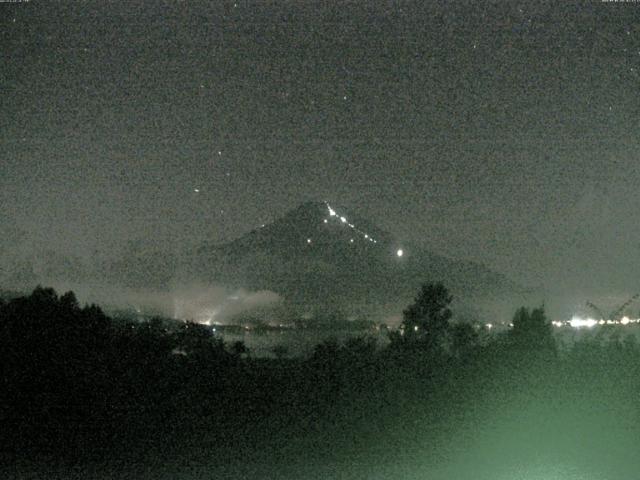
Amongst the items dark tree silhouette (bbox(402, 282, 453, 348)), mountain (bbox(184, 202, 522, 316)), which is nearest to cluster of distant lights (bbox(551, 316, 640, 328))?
dark tree silhouette (bbox(402, 282, 453, 348))

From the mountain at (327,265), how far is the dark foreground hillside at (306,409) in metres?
37.9

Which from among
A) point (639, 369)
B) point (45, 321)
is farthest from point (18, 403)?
point (639, 369)

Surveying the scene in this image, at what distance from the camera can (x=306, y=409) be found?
1339cm

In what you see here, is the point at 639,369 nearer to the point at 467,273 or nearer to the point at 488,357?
the point at 488,357

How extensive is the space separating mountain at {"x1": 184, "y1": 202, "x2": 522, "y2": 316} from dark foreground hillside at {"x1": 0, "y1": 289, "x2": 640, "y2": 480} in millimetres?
37862

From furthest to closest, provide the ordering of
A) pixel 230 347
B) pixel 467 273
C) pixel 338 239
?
pixel 338 239 → pixel 467 273 → pixel 230 347

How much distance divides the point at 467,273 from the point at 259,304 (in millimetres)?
16758

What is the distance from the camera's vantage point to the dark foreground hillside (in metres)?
11.4

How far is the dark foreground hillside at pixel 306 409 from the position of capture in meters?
11.4

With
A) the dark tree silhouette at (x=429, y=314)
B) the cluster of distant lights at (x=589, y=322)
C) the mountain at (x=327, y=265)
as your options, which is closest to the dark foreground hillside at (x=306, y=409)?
the cluster of distant lights at (x=589, y=322)

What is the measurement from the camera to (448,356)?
1586cm

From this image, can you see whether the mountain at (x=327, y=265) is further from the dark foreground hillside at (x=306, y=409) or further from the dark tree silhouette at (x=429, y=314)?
the dark foreground hillside at (x=306, y=409)

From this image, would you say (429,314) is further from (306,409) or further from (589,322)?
(306,409)

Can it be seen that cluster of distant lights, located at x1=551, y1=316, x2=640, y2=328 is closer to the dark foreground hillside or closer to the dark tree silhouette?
the dark foreground hillside
